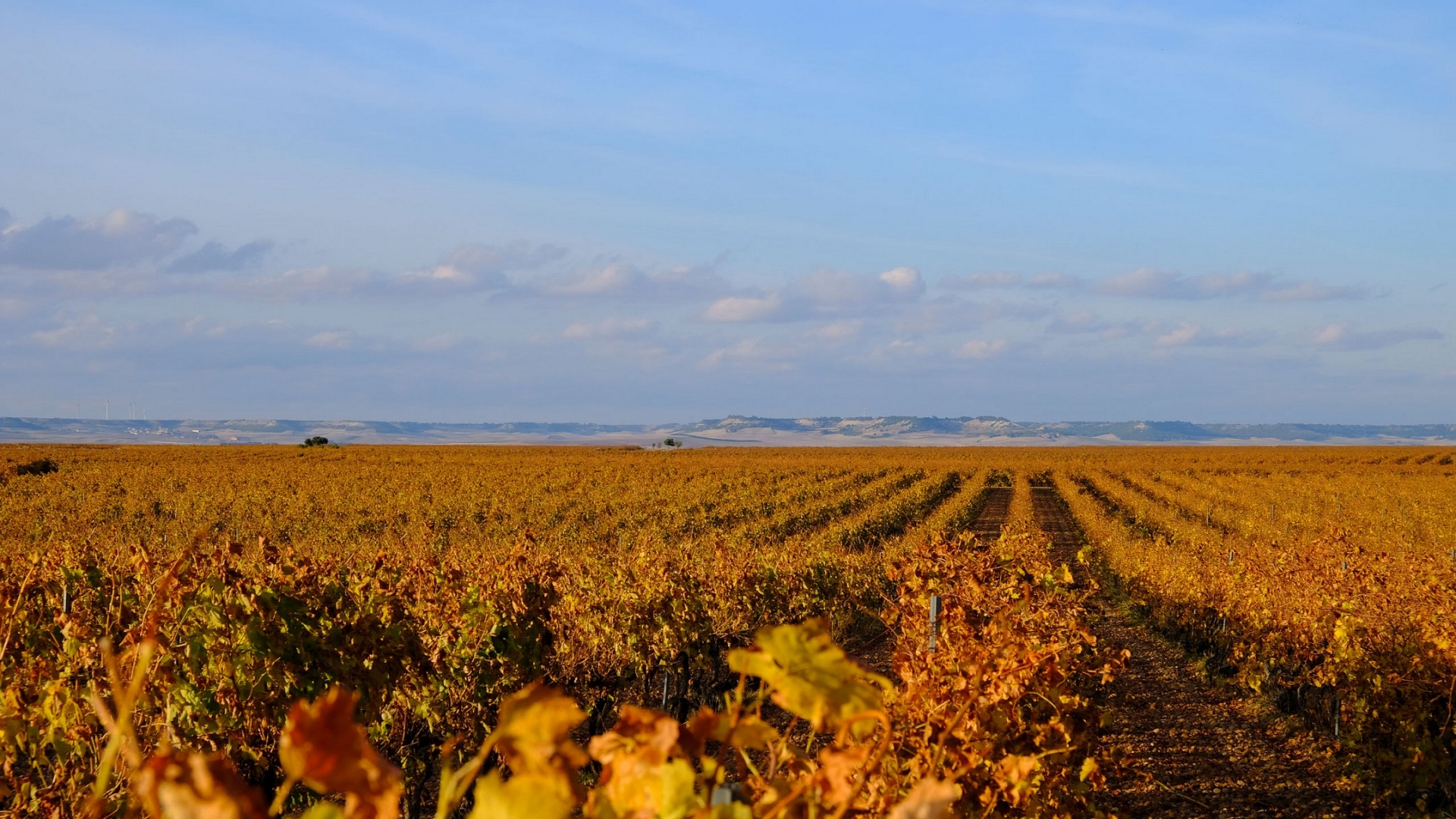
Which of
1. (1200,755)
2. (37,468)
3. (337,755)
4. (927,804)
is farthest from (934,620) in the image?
(37,468)

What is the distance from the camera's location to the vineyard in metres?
1.08

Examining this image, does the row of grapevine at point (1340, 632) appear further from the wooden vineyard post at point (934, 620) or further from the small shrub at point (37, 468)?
the small shrub at point (37, 468)

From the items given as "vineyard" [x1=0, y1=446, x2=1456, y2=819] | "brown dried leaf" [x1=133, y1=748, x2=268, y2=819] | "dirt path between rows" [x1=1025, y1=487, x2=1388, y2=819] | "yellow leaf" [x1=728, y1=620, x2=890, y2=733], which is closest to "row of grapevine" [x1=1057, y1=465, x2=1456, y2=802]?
"vineyard" [x1=0, y1=446, x2=1456, y2=819]

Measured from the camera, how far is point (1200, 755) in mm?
8914

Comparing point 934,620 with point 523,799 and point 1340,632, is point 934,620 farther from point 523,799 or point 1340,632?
point 1340,632

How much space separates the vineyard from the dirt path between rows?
0.56 ft

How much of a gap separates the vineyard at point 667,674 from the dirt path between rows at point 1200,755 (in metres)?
0.17

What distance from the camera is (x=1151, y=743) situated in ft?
30.1

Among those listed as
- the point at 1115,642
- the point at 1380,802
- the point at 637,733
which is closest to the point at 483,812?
the point at 637,733

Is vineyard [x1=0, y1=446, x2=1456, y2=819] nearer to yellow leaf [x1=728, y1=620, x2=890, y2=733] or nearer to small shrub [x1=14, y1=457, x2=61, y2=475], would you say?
yellow leaf [x1=728, y1=620, x2=890, y2=733]

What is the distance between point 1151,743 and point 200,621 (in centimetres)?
749

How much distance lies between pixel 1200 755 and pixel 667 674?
14.6 feet

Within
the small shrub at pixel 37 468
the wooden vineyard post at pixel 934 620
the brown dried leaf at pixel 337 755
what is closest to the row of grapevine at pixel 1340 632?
the wooden vineyard post at pixel 934 620

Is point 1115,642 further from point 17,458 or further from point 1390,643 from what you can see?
point 17,458
